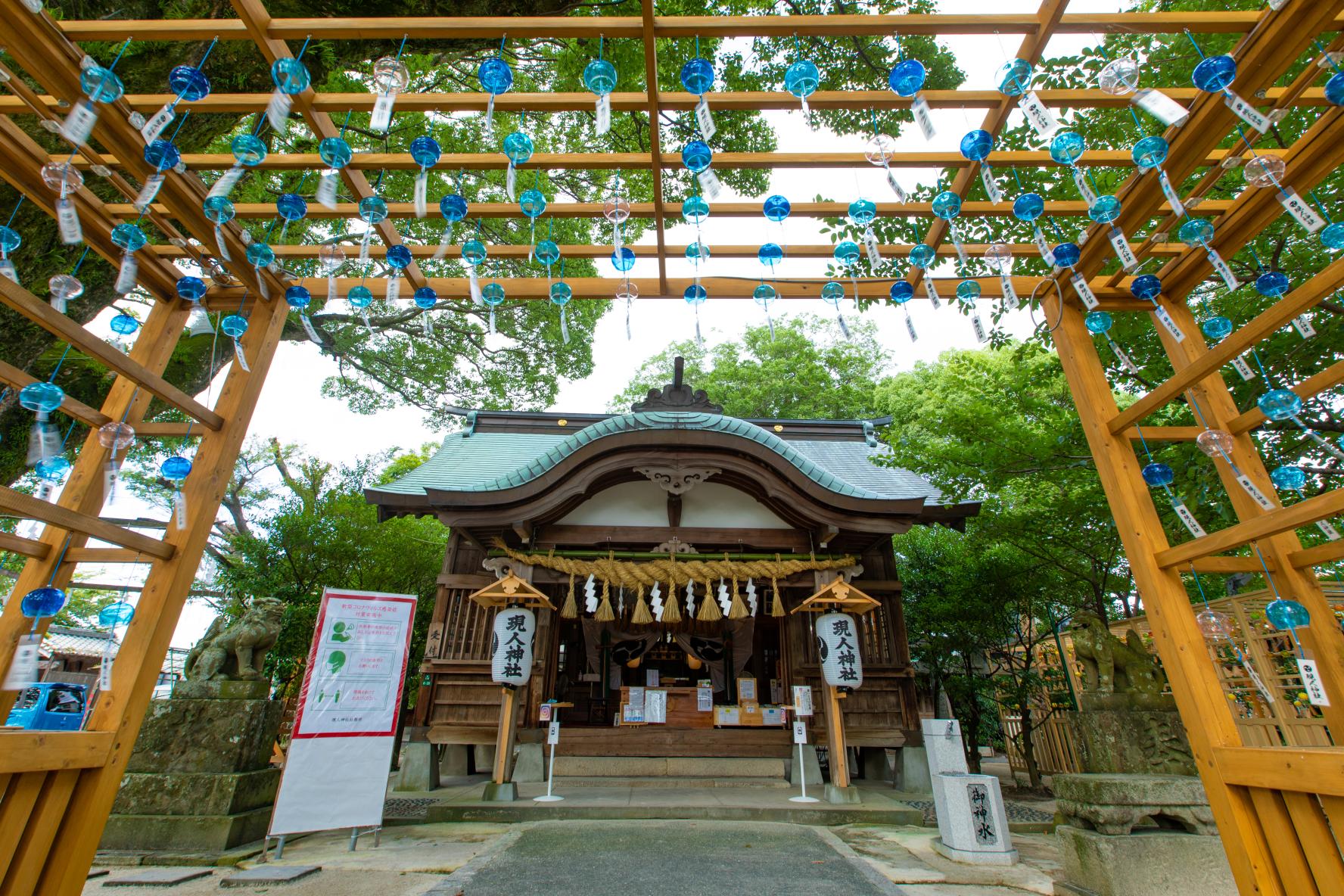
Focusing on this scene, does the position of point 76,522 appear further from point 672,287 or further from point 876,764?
point 876,764

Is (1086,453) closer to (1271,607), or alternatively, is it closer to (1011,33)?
(1271,607)

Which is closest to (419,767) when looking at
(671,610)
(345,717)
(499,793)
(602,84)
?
(499,793)

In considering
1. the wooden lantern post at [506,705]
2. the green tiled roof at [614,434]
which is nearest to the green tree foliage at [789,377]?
the green tiled roof at [614,434]

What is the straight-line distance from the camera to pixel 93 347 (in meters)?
2.26

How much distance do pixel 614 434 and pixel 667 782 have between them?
4736 mm

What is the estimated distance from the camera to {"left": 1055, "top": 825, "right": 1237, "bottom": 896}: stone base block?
3510mm

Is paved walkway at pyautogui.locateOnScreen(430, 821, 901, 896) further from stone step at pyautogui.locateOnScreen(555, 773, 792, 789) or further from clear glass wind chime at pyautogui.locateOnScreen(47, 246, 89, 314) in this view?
clear glass wind chime at pyautogui.locateOnScreen(47, 246, 89, 314)

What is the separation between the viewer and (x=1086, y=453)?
6469 mm

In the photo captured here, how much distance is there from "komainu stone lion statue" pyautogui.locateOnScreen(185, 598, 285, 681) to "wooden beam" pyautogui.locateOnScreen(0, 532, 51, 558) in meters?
3.72

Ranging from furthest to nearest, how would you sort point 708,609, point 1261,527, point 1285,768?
point 708,609 < point 1261,527 < point 1285,768

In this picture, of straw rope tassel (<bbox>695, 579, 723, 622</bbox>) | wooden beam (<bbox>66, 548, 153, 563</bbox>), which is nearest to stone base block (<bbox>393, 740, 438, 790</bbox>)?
straw rope tassel (<bbox>695, 579, 723, 622</bbox>)

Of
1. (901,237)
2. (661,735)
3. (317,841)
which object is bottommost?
(317,841)

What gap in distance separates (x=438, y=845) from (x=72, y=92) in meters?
5.89

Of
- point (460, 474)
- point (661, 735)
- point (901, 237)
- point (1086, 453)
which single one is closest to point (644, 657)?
point (661, 735)
